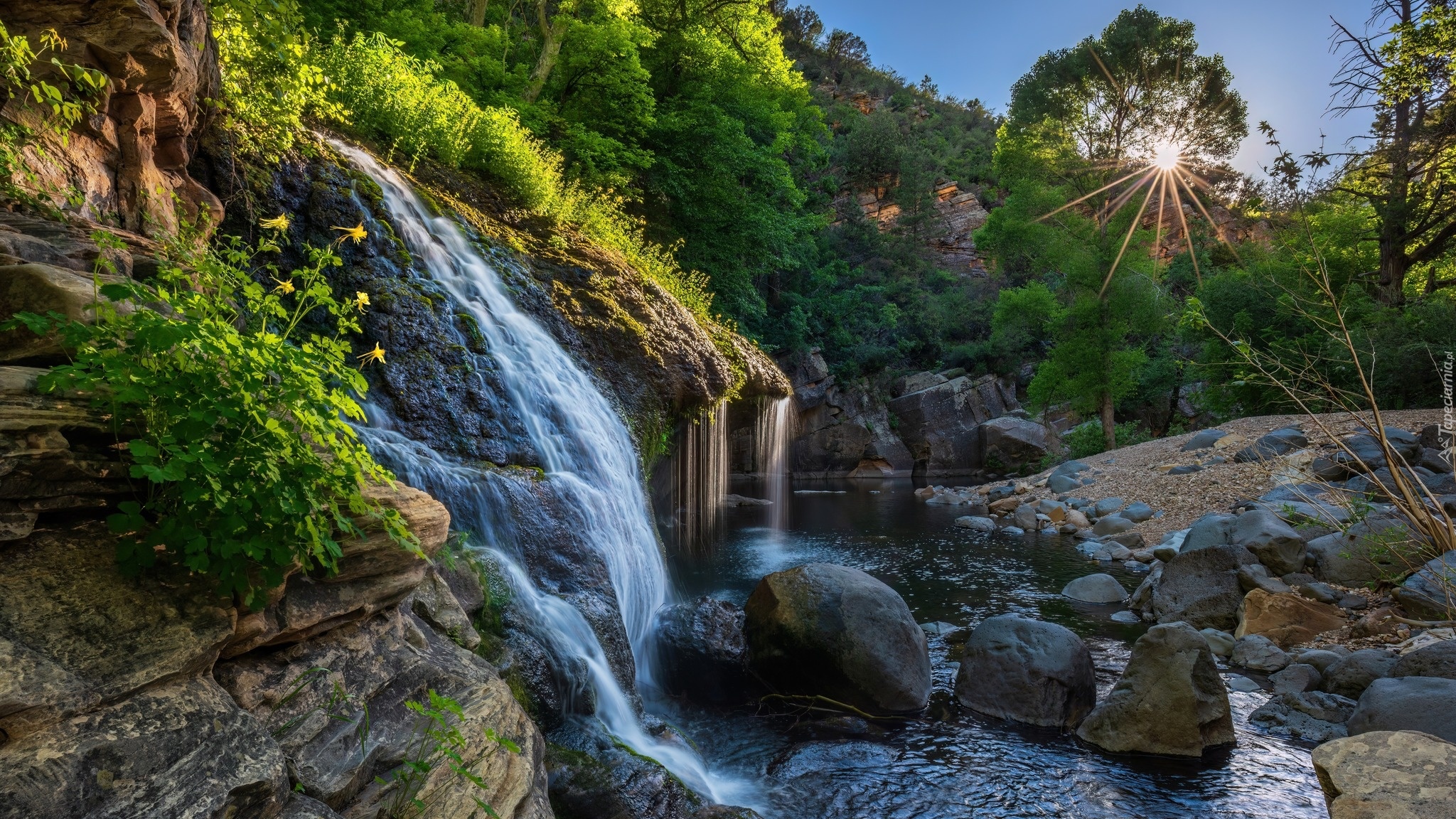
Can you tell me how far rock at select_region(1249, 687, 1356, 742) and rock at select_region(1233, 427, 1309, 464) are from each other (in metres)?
9.13

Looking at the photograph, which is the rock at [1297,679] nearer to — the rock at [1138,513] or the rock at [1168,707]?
the rock at [1168,707]

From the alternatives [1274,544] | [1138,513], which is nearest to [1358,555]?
[1274,544]

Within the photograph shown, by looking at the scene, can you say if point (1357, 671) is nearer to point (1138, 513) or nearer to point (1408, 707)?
point (1408, 707)

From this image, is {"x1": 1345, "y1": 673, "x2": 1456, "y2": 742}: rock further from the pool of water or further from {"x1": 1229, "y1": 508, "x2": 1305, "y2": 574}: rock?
{"x1": 1229, "y1": 508, "x2": 1305, "y2": 574}: rock

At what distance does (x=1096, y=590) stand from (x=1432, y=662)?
464 centimetres

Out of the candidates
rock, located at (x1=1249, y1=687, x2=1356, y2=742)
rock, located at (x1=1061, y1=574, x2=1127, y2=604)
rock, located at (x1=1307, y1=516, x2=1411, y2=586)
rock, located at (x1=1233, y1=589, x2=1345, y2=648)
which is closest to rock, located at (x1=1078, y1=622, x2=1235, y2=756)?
rock, located at (x1=1249, y1=687, x2=1356, y2=742)

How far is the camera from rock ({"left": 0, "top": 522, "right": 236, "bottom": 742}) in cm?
184

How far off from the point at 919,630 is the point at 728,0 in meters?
5.67

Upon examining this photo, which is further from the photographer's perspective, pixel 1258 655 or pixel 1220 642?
pixel 1220 642

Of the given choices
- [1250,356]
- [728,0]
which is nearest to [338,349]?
[728,0]

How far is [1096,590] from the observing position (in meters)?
9.97

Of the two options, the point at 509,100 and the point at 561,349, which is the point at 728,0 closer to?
the point at 561,349

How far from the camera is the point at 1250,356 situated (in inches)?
187

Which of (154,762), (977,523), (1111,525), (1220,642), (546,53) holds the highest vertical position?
(546,53)
